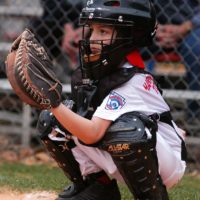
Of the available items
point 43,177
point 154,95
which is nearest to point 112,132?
point 154,95

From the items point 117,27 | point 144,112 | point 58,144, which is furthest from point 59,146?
point 117,27

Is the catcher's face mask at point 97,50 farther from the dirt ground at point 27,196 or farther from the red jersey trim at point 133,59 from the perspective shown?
the dirt ground at point 27,196

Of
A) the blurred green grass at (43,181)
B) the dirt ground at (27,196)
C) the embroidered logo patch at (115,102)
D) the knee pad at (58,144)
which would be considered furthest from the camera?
the blurred green grass at (43,181)

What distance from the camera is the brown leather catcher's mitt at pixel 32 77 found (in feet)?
9.88

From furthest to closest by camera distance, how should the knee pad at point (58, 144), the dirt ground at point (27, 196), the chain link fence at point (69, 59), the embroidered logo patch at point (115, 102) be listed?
the chain link fence at point (69, 59) → the dirt ground at point (27, 196) → the knee pad at point (58, 144) → the embroidered logo patch at point (115, 102)

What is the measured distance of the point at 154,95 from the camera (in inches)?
131

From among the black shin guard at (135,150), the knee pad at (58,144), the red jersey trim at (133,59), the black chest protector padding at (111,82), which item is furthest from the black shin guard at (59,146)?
Result: the red jersey trim at (133,59)

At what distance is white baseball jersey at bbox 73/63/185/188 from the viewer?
3182 millimetres

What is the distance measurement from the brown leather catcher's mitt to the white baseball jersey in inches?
9.7

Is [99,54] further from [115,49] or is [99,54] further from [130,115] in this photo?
[130,115]

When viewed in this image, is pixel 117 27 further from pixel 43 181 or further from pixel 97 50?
pixel 43 181

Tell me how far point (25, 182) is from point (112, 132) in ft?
4.30

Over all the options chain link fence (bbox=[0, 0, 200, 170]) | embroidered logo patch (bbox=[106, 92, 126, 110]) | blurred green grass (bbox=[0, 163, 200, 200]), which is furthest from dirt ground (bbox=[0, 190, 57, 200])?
chain link fence (bbox=[0, 0, 200, 170])

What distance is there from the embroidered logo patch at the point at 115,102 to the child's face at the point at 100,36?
0.24 m
